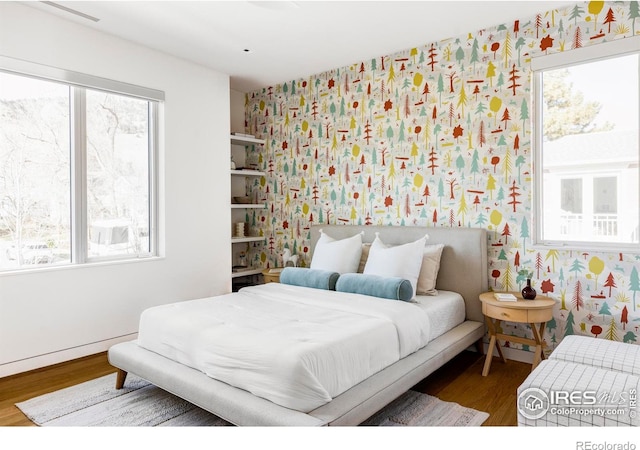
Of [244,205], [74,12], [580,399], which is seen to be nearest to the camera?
[580,399]

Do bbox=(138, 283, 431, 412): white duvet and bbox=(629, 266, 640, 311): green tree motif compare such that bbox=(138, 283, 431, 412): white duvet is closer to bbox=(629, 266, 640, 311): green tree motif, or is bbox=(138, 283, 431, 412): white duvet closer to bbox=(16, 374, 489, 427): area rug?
bbox=(16, 374, 489, 427): area rug

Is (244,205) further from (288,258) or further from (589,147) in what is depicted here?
(589,147)

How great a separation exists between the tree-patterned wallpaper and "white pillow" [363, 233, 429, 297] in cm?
50

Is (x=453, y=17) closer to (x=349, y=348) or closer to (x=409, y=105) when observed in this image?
(x=409, y=105)

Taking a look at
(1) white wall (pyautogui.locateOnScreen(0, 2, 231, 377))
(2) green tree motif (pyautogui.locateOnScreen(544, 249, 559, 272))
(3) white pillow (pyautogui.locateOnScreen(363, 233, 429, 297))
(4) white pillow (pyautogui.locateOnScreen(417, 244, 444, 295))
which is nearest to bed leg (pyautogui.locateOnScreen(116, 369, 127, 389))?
(1) white wall (pyautogui.locateOnScreen(0, 2, 231, 377))

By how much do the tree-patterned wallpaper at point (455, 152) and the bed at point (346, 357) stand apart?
0.21 metres

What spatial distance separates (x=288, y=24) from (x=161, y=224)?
2.11 m

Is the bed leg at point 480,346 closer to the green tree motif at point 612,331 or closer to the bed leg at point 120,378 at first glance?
the green tree motif at point 612,331

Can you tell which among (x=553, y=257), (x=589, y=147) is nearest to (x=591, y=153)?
(x=589, y=147)

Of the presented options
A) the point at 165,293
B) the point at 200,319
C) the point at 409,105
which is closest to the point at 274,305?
the point at 200,319

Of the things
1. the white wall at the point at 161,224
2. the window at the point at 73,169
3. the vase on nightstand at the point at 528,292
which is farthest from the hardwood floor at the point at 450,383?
the window at the point at 73,169

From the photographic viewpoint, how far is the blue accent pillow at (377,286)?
9.95 ft

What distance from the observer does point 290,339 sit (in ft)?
7.22

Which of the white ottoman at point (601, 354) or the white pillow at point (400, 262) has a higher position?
the white pillow at point (400, 262)
